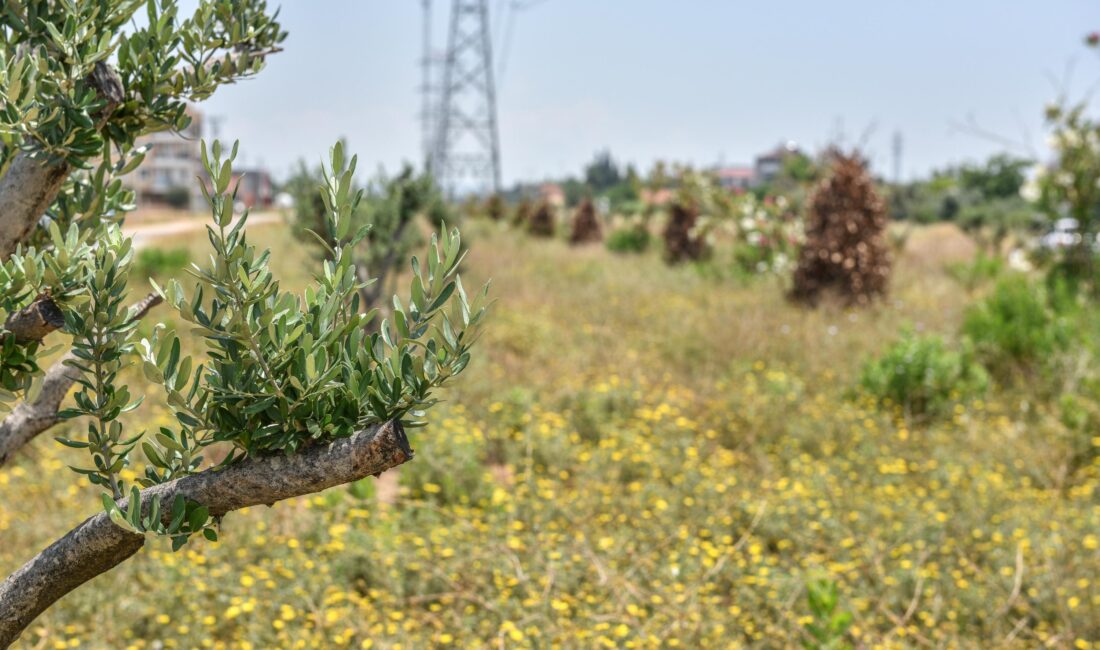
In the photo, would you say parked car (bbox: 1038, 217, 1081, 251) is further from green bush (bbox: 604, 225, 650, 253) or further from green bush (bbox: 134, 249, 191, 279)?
green bush (bbox: 134, 249, 191, 279)

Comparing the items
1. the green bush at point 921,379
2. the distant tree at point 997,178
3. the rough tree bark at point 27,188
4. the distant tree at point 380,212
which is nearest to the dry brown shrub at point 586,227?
the distant tree at point 380,212

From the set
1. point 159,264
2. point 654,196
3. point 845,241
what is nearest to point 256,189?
point 654,196

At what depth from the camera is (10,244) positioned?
1.44 meters

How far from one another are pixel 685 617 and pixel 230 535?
1991 millimetres

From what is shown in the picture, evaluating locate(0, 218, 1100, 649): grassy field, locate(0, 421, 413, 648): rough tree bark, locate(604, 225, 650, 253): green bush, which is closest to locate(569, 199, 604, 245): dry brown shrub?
locate(604, 225, 650, 253): green bush

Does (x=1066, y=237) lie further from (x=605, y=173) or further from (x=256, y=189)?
(x=605, y=173)

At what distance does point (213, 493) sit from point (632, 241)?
1592cm

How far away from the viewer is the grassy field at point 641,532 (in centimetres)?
322

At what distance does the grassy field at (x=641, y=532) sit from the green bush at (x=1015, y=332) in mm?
439

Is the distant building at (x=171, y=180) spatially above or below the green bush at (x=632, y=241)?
above

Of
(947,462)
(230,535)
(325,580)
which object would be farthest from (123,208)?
(947,462)

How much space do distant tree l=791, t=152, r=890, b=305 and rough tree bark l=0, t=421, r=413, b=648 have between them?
8716mm

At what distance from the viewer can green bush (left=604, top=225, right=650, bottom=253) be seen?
1680 cm

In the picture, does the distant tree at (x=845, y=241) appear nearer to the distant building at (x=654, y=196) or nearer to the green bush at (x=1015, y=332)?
the green bush at (x=1015, y=332)
